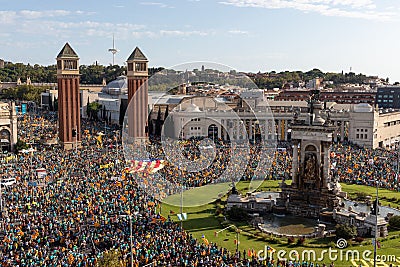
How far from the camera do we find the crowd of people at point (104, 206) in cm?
2502

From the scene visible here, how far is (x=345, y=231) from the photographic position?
98.4 feet

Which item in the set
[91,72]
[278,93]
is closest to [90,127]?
[278,93]

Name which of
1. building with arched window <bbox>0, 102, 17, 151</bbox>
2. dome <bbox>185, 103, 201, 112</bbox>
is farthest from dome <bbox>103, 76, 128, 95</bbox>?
building with arched window <bbox>0, 102, 17, 151</bbox>

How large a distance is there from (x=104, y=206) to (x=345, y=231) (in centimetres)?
1617

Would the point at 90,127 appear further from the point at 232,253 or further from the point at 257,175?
the point at 232,253

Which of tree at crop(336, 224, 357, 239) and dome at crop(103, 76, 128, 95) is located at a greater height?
dome at crop(103, 76, 128, 95)

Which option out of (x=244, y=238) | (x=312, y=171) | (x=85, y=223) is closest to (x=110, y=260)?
(x=85, y=223)

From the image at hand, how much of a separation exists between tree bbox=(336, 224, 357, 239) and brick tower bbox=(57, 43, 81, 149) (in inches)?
1882

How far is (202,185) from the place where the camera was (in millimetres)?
→ 43625

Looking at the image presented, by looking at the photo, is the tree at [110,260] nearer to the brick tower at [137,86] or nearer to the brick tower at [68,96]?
the brick tower at [68,96]

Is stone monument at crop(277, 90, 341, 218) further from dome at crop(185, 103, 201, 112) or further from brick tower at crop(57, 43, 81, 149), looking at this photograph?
brick tower at crop(57, 43, 81, 149)

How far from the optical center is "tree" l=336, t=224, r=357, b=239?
30000 mm

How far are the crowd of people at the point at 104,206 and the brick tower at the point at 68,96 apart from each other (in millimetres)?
11508

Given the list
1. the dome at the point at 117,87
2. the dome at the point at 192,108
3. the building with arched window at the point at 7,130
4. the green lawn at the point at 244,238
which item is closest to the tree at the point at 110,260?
the green lawn at the point at 244,238
